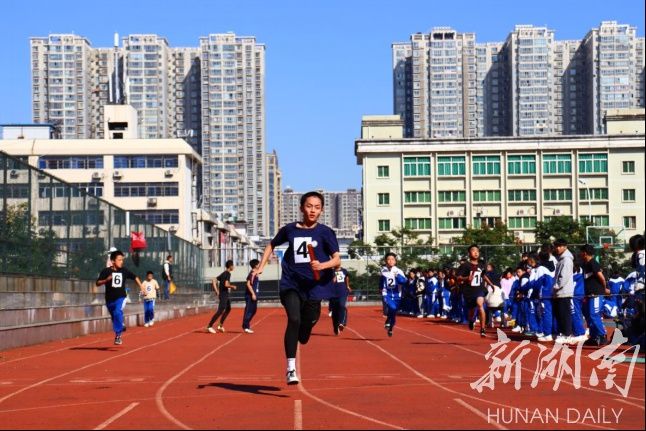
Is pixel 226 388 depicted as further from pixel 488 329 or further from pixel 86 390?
pixel 488 329

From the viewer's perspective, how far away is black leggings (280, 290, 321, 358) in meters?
12.1

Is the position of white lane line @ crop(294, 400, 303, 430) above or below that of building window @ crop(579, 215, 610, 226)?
below

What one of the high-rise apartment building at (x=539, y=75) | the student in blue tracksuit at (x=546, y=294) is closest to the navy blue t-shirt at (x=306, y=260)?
the student in blue tracksuit at (x=546, y=294)

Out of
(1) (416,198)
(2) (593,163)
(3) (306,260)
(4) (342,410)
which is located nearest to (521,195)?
(2) (593,163)

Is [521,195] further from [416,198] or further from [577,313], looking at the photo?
[577,313]

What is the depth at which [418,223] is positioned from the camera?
12262cm

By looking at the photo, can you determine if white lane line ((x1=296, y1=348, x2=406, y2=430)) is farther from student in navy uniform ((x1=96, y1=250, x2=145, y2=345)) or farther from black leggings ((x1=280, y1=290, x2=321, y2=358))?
student in navy uniform ((x1=96, y1=250, x2=145, y2=345))

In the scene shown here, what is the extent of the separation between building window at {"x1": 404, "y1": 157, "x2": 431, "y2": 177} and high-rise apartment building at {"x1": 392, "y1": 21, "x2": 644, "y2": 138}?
7043cm

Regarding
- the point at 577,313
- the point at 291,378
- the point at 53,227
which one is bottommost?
the point at 291,378

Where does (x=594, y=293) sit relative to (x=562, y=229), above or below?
below

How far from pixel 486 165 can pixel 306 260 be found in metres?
112

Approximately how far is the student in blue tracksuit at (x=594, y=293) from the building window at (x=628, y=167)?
328ft

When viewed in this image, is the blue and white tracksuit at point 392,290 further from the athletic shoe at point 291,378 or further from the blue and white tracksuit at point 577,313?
the athletic shoe at point 291,378

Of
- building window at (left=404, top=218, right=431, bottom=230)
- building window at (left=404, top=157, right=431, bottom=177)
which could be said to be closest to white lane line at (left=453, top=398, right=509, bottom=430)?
building window at (left=404, top=218, right=431, bottom=230)
